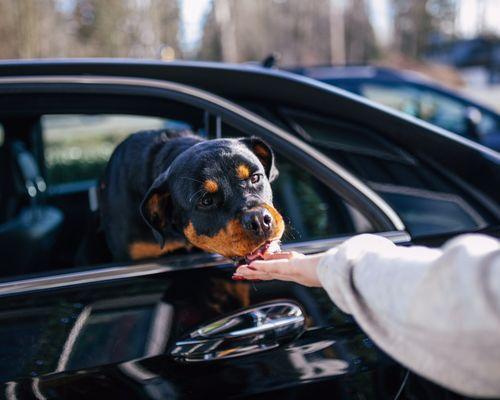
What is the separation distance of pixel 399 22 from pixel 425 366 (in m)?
82.5

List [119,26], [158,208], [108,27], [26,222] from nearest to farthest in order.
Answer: [158,208]
[26,222]
[108,27]
[119,26]

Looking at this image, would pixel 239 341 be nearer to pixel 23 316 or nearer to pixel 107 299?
pixel 107 299

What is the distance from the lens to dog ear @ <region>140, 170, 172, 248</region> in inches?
87.4

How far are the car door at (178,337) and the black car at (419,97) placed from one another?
5122mm

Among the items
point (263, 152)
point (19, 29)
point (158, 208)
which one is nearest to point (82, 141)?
point (158, 208)

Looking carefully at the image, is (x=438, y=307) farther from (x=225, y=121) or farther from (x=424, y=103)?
(x=424, y=103)

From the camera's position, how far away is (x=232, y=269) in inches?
77.7

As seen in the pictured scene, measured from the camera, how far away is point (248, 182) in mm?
2236

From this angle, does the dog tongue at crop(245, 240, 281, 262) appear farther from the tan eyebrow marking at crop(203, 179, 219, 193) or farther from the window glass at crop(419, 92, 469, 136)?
the window glass at crop(419, 92, 469, 136)

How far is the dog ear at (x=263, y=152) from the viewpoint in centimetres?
226

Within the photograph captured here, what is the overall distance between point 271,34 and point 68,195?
51732 mm

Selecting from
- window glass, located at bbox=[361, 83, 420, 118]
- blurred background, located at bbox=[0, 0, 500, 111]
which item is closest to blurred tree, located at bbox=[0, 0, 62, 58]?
blurred background, located at bbox=[0, 0, 500, 111]

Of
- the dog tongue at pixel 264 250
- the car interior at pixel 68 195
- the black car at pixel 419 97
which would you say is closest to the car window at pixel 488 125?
the black car at pixel 419 97

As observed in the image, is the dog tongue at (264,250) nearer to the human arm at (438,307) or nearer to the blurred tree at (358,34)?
the human arm at (438,307)
